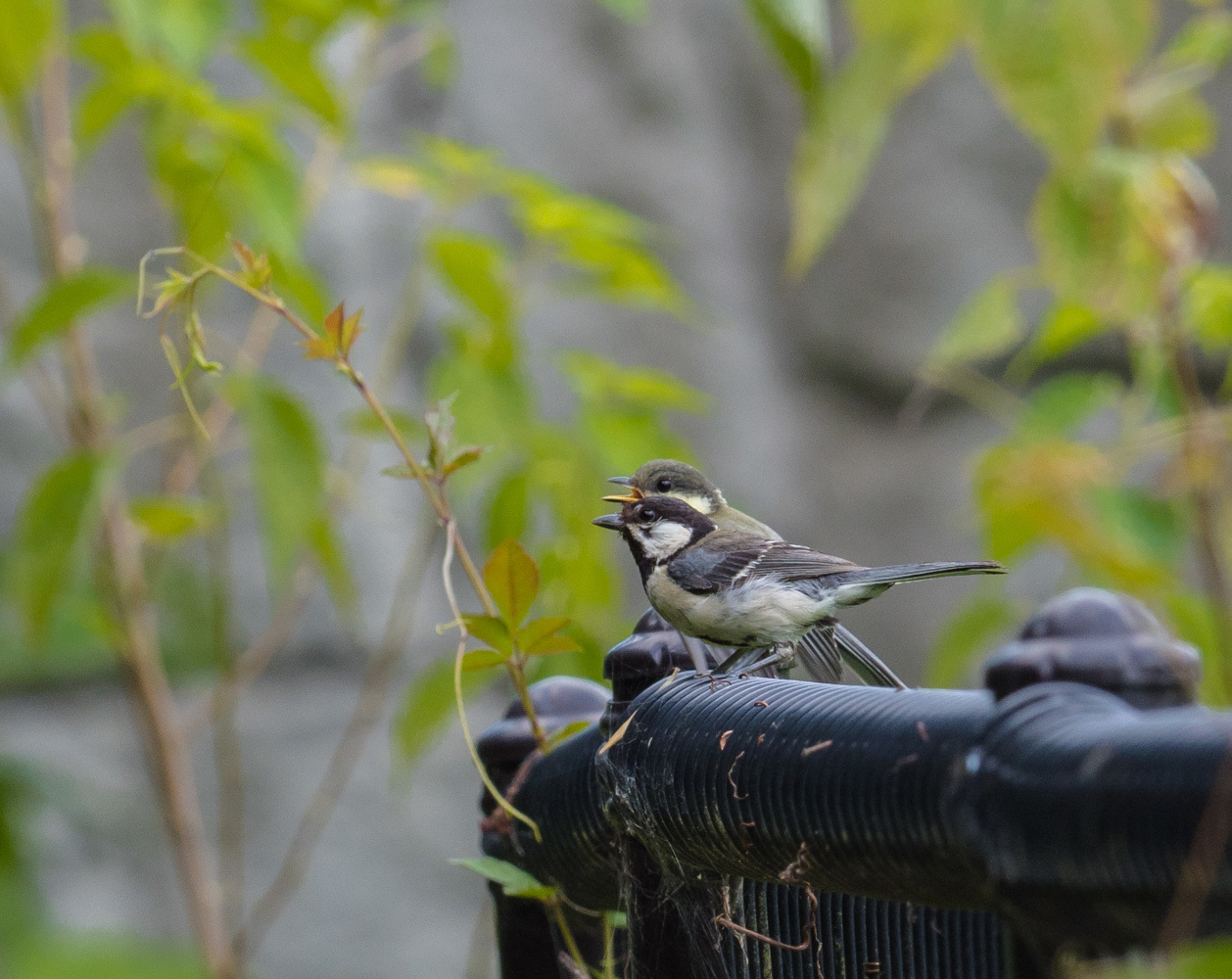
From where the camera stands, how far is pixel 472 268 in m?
2.22

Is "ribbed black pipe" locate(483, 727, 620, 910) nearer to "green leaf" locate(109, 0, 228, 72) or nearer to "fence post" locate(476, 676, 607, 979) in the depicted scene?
"fence post" locate(476, 676, 607, 979)

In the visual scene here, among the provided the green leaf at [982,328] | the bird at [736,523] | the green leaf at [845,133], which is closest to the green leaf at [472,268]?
the bird at [736,523]

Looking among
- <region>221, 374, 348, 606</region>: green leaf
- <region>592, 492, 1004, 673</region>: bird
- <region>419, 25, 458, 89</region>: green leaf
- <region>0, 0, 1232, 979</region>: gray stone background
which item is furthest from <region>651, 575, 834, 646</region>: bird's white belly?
<region>0, 0, 1232, 979</region>: gray stone background

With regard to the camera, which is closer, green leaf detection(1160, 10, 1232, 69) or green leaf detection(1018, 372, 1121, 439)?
green leaf detection(1160, 10, 1232, 69)

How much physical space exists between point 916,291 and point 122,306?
292cm

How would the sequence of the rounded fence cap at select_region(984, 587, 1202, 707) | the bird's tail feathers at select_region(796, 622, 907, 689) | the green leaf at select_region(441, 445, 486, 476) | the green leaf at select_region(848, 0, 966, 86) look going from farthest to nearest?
the bird's tail feathers at select_region(796, 622, 907, 689) → the green leaf at select_region(441, 445, 486, 476) → the green leaf at select_region(848, 0, 966, 86) → the rounded fence cap at select_region(984, 587, 1202, 707)

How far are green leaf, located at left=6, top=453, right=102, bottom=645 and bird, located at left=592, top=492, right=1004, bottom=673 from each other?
81cm

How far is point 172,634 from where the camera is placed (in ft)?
11.2

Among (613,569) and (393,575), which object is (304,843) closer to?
(393,575)

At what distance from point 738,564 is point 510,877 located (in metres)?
1.01

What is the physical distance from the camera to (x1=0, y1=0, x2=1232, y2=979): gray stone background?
4.24m

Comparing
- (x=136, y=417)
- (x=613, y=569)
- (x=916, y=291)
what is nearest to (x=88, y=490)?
(x=613, y=569)

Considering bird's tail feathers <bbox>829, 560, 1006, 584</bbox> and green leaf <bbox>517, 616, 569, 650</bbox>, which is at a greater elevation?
green leaf <bbox>517, 616, 569, 650</bbox>

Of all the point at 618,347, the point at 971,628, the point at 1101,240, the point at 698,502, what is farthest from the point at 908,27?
the point at 618,347
